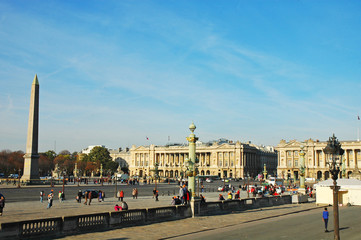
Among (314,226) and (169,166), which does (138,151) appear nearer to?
(169,166)

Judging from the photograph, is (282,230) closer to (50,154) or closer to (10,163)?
(10,163)

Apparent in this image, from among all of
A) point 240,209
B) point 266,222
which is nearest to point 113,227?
point 266,222

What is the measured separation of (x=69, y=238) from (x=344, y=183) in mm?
27992

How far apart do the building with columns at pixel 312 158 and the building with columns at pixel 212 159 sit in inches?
618

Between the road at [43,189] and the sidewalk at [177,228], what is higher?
the sidewalk at [177,228]

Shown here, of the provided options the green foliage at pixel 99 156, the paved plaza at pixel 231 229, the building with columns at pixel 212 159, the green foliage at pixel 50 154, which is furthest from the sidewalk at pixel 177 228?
the green foliage at pixel 50 154

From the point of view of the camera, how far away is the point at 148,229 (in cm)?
1925

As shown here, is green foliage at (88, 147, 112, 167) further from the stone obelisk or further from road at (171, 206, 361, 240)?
road at (171, 206, 361, 240)

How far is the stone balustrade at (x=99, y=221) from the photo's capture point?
14.8 m

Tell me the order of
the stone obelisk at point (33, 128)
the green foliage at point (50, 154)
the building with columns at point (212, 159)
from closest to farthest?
the stone obelisk at point (33, 128) → the building with columns at point (212, 159) → the green foliage at point (50, 154)

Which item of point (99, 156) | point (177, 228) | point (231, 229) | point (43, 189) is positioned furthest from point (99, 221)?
point (99, 156)

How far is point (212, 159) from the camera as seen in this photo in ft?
531

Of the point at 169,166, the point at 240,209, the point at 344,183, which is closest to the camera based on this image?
the point at 240,209

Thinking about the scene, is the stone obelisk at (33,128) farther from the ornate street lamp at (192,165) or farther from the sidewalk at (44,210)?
the ornate street lamp at (192,165)
